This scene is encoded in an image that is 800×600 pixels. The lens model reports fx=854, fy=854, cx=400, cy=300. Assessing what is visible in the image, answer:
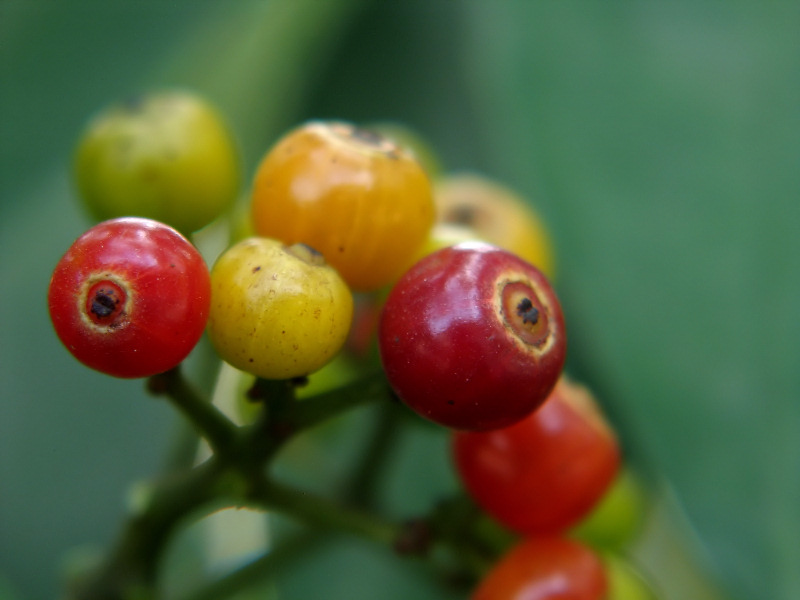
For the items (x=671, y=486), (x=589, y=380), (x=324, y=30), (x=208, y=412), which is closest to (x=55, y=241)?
(x=324, y=30)

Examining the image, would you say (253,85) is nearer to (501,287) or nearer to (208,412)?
(208,412)

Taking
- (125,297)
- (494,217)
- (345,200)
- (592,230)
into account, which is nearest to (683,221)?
(592,230)

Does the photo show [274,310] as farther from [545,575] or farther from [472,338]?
[545,575]

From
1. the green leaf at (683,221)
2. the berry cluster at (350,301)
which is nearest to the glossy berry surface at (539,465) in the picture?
the berry cluster at (350,301)

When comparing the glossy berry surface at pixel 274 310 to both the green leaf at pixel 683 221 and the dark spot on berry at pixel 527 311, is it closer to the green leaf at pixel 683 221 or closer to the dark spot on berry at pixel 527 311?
the dark spot on berry at pixel 527 311

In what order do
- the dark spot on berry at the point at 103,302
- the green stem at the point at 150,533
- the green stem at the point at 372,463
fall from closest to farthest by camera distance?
the dark spot on berry at the point at 103,302 → the green stem at the point at 150,533 → the green stem at the point at 372,463

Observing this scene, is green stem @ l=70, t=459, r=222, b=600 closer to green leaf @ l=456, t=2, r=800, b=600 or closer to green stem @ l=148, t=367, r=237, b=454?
green stem @ l=148, t=367, r=237, b=454
